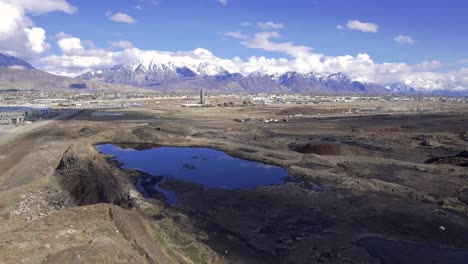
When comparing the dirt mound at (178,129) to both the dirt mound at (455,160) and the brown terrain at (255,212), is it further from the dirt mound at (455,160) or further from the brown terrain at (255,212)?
the dirt mound at (455,160)

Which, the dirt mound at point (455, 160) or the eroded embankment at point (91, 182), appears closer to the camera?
the eroded embankment at point (91, 182)

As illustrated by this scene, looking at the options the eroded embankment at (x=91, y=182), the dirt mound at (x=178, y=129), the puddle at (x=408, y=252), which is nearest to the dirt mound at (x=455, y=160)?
the puddle at (x=408, y=252)

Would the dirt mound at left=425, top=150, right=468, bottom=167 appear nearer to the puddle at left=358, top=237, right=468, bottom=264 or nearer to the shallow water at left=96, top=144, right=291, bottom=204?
the shallow water at left=96, top=144, right=291, bottom=204

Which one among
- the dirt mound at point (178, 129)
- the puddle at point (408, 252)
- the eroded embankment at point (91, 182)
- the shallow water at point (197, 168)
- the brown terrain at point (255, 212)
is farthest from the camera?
the dirt mound at point (178, 129)

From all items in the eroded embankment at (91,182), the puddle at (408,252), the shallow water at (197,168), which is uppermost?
the eroded embankment at (91,182)

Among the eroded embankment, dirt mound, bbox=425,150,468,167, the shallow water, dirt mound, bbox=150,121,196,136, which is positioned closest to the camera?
the eroded embankment

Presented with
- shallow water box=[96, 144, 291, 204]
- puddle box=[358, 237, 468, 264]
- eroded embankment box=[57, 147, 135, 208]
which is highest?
eroded embankment box=[57, 147, 135, 208]

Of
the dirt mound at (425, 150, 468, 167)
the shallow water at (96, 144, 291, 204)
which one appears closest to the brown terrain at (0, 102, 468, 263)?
the dirt mound at (425, 150, 468, 167)

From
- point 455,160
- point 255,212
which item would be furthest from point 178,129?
point 255,212
